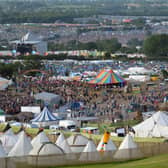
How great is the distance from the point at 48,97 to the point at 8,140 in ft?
37.1

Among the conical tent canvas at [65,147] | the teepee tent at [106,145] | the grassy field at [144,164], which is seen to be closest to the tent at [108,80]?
the teepee tent at [106,145]

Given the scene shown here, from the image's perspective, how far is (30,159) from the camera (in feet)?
55.1

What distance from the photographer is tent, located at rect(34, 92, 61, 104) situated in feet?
101

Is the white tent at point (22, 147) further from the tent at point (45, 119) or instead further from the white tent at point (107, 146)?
the tent at point (45, 119)

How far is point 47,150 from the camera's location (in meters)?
17.5

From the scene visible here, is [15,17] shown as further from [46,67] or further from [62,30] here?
[46,67]

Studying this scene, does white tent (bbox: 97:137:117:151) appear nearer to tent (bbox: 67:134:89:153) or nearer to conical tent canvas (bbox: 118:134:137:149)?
conical tent canvas (bbox: 118:134:137:149)

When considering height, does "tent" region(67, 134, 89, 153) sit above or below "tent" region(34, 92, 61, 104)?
above

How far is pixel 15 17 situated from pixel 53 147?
95.6m

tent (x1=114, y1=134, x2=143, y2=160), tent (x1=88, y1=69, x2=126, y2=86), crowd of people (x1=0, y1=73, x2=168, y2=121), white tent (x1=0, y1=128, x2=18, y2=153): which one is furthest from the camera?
tent (x1=88, y1=69, x2=126, y2=86)

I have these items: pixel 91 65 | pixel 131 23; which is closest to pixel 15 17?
pixel 131 23

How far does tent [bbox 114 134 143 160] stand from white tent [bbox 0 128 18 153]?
8.19 feet

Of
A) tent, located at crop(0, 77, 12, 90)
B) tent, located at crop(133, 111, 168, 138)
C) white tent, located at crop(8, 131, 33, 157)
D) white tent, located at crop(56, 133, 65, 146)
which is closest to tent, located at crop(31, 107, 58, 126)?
tent, located at crop(133, 111, 168, 138)

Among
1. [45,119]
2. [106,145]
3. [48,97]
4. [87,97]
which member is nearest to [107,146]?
[106,145]
